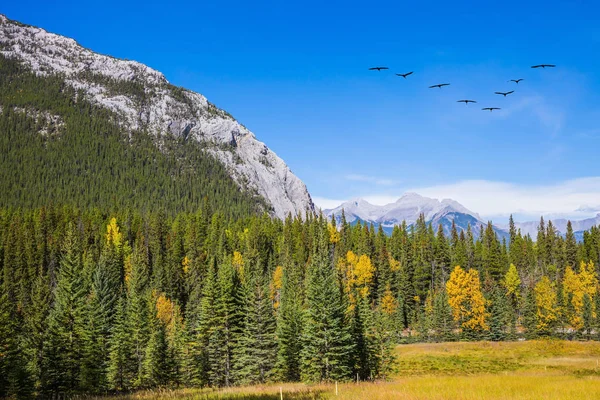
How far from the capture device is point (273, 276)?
354ft

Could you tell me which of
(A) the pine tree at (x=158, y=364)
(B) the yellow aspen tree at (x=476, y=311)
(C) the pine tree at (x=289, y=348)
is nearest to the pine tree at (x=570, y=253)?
(B) the yellow aspen tree at (x=476, y=311)

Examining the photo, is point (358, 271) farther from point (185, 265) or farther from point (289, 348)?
point (289, 348)

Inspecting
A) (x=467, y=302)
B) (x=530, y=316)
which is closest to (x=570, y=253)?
(x=530, y=316)

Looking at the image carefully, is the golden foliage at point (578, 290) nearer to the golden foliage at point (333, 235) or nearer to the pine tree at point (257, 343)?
the golden foliage at point (333, 235)

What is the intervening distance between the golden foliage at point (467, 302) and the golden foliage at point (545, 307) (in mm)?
10313

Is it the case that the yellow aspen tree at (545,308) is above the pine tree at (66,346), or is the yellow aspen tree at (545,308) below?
below

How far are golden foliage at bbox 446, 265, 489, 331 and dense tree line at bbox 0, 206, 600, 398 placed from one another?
0.93 feet

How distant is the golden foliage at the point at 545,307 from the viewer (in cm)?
7894

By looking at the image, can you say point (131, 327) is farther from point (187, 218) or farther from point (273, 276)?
point (187, 218)

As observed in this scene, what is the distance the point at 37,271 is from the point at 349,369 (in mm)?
101156

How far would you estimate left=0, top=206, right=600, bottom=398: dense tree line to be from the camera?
135 feet

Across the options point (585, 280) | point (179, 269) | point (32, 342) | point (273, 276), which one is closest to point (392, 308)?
point (273, 276)

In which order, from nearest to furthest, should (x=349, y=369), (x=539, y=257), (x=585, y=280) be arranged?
(x=349, y=369) → (x=585, y=280) → (x=539, y=257)

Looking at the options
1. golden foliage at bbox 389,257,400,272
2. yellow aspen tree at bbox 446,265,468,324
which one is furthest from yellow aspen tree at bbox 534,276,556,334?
golden foliage at bbox 389,257,400,272
